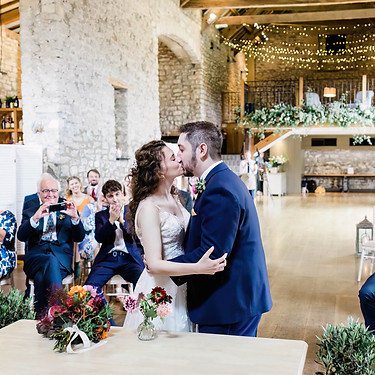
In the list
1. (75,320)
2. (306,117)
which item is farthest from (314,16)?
(75,320)

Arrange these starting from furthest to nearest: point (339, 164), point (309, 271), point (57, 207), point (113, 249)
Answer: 1. point (339, 164)
2. point (309, 271)
3. point (113, 249)
4. point (57, 207)

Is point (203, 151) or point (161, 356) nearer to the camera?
point (161, 356)

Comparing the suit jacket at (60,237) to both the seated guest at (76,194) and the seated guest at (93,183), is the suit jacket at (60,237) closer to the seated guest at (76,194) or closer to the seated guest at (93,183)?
the seated guest at (76,194)

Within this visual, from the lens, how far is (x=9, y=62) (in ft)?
36.1

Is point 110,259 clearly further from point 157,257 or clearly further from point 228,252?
point 228,252

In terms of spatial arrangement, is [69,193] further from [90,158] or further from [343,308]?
[343,308]

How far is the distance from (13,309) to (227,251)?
121 centimetres

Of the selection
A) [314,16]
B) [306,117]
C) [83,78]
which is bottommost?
[306,117]

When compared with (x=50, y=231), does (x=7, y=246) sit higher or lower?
lower

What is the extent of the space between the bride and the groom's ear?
363mm

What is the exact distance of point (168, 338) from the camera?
2.05 meters

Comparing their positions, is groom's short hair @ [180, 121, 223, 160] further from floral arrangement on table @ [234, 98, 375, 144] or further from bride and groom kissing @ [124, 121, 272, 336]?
floral arrangement on table @ [234, 98, 375, 144]

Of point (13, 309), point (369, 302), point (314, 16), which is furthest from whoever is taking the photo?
point (314, 16)

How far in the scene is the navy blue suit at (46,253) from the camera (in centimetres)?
398
